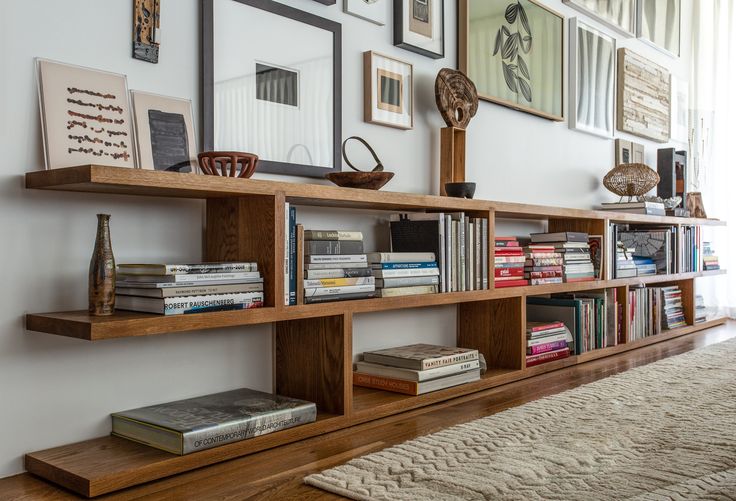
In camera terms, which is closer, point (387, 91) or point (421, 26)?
point (387, 91)

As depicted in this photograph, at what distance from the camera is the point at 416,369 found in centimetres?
215

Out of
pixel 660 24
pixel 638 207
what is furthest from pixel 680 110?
pixel 638 207

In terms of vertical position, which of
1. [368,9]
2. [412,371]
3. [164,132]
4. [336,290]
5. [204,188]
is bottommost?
[412,371]

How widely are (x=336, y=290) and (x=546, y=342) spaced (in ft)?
3.86

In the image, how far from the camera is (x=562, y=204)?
3432 mm

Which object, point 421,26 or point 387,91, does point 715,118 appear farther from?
point 387,91

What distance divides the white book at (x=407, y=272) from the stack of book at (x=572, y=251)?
32.7 inches

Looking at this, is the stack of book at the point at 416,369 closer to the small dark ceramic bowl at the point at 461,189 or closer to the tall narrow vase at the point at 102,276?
the small dark ceramic bowl at the point at 461,189

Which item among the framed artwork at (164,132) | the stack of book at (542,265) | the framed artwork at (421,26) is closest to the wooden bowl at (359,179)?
the framed artwork at (164,132)

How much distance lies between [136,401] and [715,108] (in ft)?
14.5

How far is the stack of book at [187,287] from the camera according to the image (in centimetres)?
154

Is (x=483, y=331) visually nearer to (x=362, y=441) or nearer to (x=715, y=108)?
(x=362, y=441)

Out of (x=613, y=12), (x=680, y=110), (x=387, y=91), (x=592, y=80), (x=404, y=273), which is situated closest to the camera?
(x=404, y=273)

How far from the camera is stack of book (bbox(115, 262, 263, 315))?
60.7 inches
